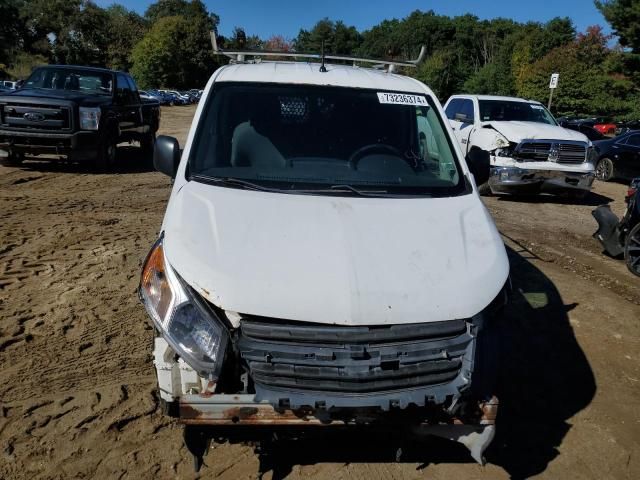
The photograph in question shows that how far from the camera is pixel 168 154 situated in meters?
3.65

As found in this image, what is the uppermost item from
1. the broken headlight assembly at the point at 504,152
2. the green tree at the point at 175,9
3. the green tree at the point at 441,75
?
the green tree at the point at 175,9

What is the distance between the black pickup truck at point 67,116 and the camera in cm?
1025

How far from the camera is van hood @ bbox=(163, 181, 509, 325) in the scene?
2.39 meters

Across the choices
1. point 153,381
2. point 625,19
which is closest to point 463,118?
point 153,381

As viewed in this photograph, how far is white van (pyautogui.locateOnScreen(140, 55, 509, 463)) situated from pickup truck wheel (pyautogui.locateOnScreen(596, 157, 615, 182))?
12706 millimetres

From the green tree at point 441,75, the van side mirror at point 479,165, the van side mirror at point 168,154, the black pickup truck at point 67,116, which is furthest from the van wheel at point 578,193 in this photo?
the green tree at point 441,75

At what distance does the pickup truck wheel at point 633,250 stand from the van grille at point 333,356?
5354 mm

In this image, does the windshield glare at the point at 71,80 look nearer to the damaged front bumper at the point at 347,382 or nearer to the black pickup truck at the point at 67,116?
the black pickup truck at the point at 67,116

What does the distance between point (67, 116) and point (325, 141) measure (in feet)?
27.4

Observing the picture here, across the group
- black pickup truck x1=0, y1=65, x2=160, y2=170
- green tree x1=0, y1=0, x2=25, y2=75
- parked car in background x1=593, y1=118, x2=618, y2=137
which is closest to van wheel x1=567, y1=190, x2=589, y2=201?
black pickup truck x1=0, y1=65, x2=160, y2=170

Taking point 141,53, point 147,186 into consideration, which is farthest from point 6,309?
point 141,53

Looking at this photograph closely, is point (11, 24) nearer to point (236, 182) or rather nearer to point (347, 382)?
point (236, 182)

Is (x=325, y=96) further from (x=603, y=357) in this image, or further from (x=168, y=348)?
(x=603, y=357)

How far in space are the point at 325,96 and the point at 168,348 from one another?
2.12 m
